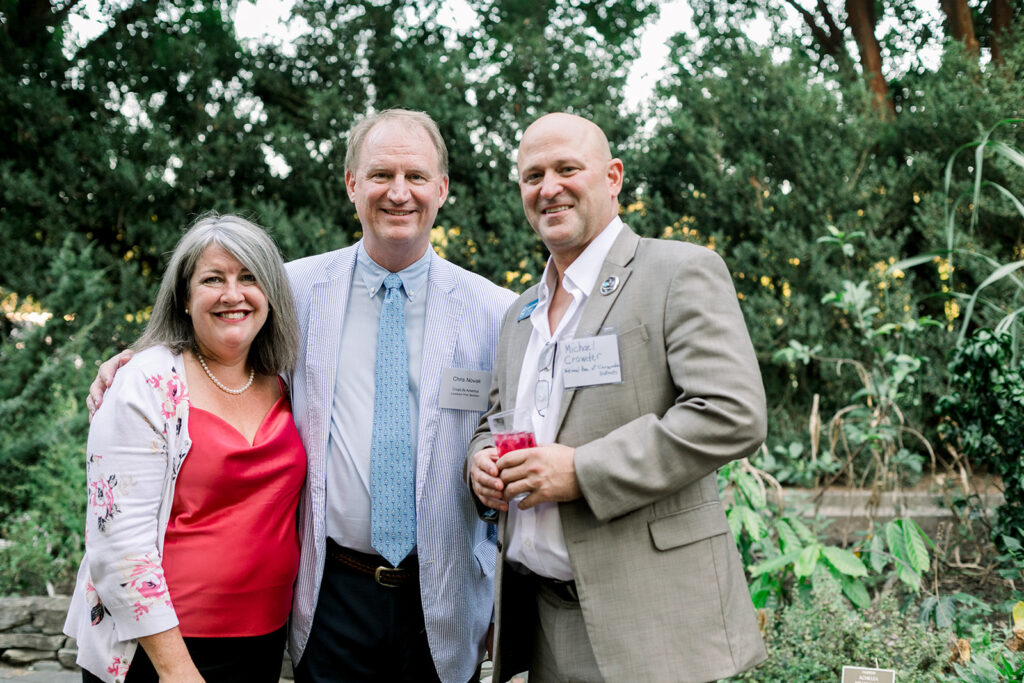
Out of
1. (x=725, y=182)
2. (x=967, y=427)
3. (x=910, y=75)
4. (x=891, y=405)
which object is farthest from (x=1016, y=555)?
(x=910, y=75)

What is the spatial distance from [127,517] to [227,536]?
0.76 feet

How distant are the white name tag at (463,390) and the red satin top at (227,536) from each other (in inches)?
18.9

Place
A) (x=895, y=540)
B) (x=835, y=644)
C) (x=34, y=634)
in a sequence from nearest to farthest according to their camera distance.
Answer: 1. (x=835, y=644)
2. (x=895, y=540)
3. (x=34, y=634)

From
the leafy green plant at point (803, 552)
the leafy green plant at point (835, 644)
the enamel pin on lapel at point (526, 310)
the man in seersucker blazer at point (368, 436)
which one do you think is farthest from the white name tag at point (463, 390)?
the leafy green plant at point (835, 644)

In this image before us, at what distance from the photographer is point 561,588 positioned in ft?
6.08

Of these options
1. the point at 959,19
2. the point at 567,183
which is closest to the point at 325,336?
the point at 567,183

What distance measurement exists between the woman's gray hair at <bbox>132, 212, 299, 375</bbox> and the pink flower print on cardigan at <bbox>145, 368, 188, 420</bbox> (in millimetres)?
127

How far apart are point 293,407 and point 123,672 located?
77cm

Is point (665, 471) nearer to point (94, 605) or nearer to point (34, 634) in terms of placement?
point (94, 605)

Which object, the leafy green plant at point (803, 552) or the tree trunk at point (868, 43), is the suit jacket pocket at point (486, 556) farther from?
the tree trunk at point (868, 43)

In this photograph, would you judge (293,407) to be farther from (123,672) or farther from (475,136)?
(475,136)

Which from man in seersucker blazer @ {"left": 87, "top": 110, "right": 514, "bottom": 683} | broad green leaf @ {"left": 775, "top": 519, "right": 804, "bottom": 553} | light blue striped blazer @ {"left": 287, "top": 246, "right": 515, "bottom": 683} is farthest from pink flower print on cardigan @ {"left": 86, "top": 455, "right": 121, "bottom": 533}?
broad green leaf @ {"left": 775, "top": 519, "right": 804, "bottom": 553}


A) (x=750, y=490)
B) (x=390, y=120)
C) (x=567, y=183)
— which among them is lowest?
→ (x=750, y=490)

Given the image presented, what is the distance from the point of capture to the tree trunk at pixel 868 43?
6891mm
